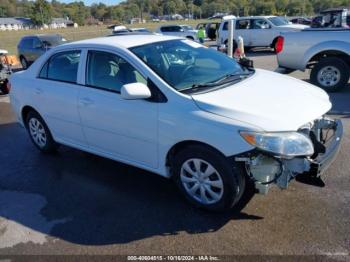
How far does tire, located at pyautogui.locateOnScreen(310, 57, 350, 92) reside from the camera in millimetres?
7711

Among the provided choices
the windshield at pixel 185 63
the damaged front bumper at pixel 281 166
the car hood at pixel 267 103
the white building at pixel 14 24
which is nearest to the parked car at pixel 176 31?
the windshield at pixel 185 63

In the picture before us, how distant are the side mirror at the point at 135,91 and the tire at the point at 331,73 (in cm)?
574

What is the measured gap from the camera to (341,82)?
7.78 m

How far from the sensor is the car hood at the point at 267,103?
3.05 meters

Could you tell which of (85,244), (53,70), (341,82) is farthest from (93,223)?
(341,82)

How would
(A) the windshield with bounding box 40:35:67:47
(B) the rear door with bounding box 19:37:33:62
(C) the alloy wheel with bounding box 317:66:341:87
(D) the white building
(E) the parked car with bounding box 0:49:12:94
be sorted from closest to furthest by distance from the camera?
(C) the alloy wheel with bounding box 317:66:341:87 < (E) the parked car with bounding box 0:49:12:94 < (A) the windshield with bounding box 40:35:67:47 < (B) the rear door with bounding box 19:37:33:62 < (D) the white building

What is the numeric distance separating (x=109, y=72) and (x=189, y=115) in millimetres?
1317

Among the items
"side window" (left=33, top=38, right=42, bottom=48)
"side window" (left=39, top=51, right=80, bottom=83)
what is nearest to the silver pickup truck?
"side window" (left=39, top=51, right=80, bottom=83)

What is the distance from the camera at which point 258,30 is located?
703 inches

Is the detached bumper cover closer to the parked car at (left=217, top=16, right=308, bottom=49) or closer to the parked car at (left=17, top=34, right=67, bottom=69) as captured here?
the parked car at (left=17, top=34, right=67, bottom=69)

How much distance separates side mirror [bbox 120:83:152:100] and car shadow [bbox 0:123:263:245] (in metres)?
1.18

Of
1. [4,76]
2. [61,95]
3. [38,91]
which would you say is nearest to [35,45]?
[4,76]

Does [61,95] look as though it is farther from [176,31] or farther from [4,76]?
[176,31]

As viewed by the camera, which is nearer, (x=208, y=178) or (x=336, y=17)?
(x=208, y=178)
